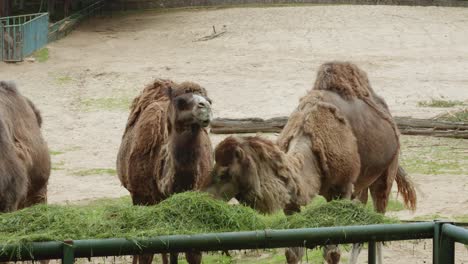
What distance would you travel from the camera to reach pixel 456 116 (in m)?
16.8

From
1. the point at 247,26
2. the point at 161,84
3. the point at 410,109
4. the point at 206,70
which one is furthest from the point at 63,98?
the point at 161,84

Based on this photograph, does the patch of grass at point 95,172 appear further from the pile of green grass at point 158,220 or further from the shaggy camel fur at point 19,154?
the pile of green grass at point 158,220

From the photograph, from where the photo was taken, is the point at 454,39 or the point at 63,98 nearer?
the point at 63,98

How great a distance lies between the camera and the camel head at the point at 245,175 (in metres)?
5.88

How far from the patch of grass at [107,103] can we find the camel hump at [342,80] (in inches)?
412

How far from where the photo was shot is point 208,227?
15.9 ft

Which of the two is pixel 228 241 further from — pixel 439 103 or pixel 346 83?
pixel 439 103

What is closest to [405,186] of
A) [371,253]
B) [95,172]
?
[371,253]

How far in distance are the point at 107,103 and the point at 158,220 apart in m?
14.8

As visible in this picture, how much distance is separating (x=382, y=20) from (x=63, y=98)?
12.6 meters

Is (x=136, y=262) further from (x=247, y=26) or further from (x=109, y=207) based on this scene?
(x=247, y=26)

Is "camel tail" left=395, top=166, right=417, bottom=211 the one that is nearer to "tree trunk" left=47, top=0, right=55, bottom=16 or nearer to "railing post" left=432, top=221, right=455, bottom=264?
"railing post" left=432, top=221, right=455, bottom=264

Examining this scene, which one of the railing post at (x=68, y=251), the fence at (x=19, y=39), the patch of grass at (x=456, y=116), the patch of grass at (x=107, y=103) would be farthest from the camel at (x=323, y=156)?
the fence at (x=19, y=39)

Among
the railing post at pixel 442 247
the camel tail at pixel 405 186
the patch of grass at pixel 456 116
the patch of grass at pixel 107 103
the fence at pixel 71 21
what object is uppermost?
the railing post at pixel 442 247
